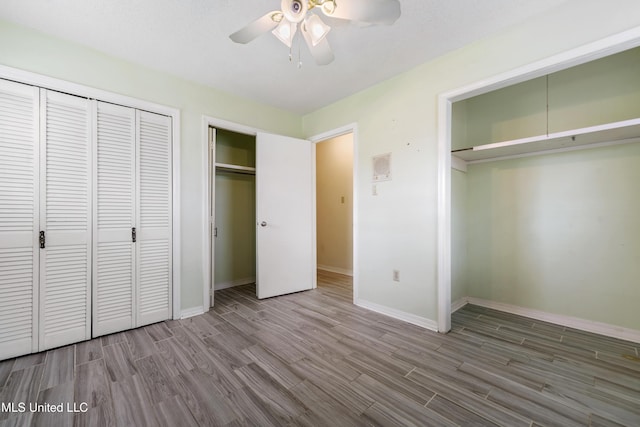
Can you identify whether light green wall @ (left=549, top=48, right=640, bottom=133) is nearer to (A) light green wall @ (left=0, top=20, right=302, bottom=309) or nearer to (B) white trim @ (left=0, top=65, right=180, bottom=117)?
(A) light green wall @ (left=0, top=20, right=302, bottom=309)

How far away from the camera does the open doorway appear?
4605 millimetres

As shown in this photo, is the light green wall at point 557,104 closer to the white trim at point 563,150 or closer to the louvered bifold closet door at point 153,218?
the white trim at point 563,150

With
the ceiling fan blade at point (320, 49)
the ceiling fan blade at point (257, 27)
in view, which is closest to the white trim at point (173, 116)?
the ceiling fan blade at point (257, 27)

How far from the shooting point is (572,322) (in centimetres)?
242

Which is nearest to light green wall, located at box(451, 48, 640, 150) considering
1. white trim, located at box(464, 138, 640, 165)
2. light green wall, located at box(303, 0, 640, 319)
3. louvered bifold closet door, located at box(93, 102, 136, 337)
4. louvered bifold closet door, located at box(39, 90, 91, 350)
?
white trim, located at box(464, 138, 640, 165)

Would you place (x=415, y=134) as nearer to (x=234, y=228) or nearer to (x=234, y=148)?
(x=234, y=148)

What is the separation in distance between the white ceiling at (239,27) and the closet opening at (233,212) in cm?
122

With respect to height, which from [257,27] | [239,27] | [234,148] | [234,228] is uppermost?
[239,27]

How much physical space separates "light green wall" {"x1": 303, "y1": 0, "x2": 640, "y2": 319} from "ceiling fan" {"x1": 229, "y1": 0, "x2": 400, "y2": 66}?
122cm

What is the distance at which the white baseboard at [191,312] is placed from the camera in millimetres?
2701

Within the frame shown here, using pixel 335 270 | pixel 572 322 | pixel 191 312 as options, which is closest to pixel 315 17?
pixel 191 312

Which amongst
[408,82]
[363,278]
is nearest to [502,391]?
[363,278]

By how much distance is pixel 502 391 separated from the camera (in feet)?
5.11

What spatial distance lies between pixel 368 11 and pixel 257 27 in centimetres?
66
